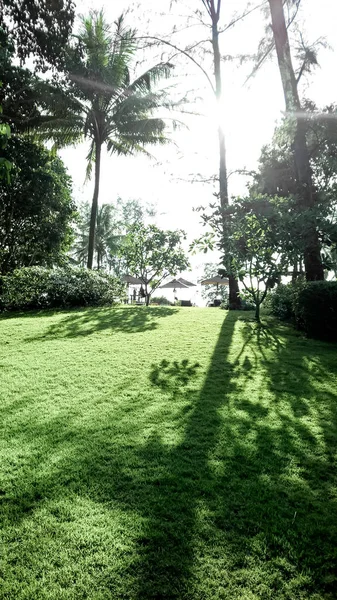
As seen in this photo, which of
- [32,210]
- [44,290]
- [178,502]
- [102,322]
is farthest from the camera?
[32,210]

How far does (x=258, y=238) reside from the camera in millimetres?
6973

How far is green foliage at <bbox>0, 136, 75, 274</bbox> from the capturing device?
1391 centimetres

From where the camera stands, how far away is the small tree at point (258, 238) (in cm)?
634

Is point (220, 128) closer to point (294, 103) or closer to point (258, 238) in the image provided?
point (294, 103)

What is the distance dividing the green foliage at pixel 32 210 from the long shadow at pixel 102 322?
6.96m

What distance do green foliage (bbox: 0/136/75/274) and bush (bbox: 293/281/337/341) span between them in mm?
12285

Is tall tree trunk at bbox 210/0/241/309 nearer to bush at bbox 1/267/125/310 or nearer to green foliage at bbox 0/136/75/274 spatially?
bush at bbox 1/267/125/310

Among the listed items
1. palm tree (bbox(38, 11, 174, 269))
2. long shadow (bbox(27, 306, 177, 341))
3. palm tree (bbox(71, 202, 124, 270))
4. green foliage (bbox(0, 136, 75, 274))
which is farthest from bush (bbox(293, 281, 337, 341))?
palm tree (bbox(71, 202, 124, 270))

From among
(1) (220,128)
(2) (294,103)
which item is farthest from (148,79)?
(2) (294,103)

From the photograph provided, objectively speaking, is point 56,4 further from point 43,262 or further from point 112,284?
point 43,262

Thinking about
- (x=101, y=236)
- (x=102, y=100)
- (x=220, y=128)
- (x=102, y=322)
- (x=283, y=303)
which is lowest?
(x=102, y=322)

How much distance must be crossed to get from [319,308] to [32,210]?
1282 cm

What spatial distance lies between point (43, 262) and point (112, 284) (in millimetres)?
4665

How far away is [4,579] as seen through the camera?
1.71 m
